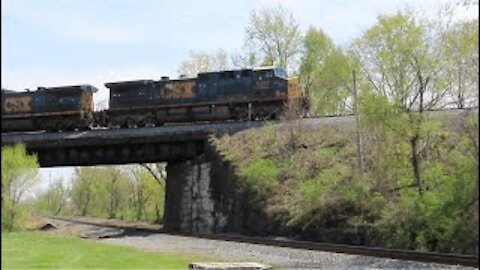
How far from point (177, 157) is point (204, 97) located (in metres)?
4.07

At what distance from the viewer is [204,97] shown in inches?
1427

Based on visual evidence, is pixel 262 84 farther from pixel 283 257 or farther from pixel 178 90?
pixel 283 257

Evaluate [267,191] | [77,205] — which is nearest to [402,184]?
[267,191]

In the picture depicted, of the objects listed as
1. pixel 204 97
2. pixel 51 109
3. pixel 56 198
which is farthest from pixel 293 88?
pixel 56 198

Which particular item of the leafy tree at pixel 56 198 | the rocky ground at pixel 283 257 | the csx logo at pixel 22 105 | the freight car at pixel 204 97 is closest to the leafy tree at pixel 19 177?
the rocky ground at pixel 283 257

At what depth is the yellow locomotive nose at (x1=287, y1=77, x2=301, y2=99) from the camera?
34.8m

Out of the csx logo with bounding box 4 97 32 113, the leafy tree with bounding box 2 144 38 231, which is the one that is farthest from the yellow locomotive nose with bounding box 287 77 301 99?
the csx logo with bounding box 4 97 32 113

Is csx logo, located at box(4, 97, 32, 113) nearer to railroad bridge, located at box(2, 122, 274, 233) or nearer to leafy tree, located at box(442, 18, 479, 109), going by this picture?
railroad bridge, located at box(2, 122, 274, 233)

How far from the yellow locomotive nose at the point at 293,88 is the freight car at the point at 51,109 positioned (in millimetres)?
13905

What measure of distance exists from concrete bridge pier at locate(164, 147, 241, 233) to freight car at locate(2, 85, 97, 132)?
7226 mm

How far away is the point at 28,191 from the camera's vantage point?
99.5 feet

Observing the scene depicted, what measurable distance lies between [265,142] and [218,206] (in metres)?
4.38

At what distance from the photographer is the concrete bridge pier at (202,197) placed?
31.3 meters

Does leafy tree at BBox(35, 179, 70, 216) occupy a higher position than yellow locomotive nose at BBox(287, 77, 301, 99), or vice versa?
yellow locomotive nose at BBox(287, 77, 301, 99)
